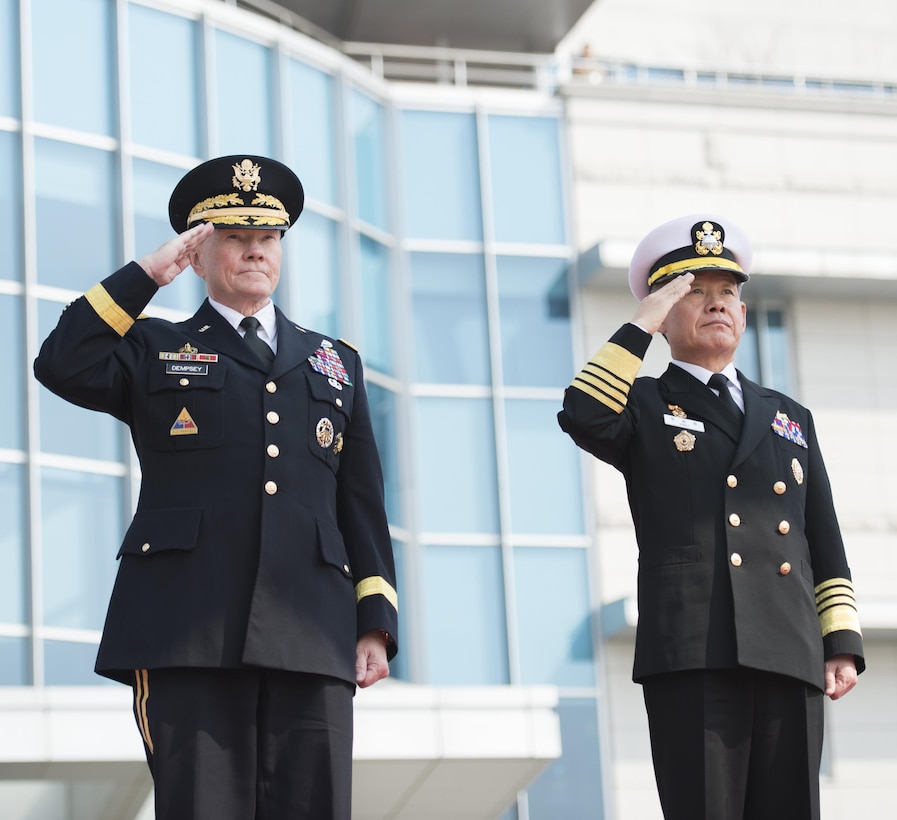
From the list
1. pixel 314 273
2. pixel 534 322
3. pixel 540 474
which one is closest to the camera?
pixel 314 273

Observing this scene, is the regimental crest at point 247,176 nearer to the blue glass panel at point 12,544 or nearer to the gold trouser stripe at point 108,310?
the gold trouser stripe at point 108,310

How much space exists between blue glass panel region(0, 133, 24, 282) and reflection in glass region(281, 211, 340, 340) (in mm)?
2251

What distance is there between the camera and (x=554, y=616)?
1559cm

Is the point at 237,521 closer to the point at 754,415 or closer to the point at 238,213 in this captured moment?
the point at 238,213

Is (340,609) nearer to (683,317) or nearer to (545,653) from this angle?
(683,317)

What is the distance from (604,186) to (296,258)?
3.59 metres

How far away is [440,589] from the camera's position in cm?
1531

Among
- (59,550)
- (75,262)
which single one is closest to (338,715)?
(59,550)

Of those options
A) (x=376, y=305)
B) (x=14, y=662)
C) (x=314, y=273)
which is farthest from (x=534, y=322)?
(x=14, y=662)

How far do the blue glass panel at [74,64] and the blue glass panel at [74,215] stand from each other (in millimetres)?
258

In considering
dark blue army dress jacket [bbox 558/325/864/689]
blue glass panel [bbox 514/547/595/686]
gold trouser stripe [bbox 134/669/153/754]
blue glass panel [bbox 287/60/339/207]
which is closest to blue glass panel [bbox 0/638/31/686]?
blue glass panel [bbox 287/60/339/207]

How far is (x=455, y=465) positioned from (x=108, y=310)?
1157cm

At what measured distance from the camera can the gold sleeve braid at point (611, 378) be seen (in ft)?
14.6

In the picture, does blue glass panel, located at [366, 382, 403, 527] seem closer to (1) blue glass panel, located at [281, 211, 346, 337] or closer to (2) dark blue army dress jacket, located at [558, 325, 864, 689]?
(1) blue glass panel, located at [281, 211, 346, 337]
